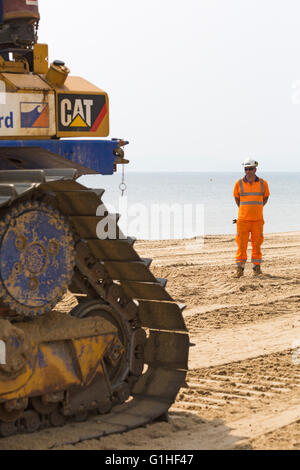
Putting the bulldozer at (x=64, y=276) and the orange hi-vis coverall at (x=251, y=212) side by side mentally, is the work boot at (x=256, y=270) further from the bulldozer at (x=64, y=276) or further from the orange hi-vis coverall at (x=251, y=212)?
the bulldozer at (x=64, y=276)

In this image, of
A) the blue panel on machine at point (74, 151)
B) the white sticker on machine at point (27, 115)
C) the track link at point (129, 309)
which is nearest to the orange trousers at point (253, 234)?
the track link at point (129, 309)

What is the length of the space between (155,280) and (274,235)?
1566 centimetres

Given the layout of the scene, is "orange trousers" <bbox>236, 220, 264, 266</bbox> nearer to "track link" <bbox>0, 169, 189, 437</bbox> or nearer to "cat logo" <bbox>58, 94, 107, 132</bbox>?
"track link" <bbox>0, 169, 189, 437</bbox>

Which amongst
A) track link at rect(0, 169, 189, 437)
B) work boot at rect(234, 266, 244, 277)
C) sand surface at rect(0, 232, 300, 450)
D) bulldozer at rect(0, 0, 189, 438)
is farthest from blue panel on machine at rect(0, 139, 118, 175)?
work boot at rect(234, 266, 244, 277)

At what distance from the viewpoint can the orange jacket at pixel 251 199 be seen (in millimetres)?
13805

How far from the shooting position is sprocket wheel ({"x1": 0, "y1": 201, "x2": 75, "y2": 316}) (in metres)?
5.55

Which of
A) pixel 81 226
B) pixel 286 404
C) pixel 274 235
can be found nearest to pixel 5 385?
pixel 81 226

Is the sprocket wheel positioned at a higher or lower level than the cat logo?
lower

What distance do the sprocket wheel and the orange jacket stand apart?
8088 millimetres

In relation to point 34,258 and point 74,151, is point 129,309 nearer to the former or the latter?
point 34,258

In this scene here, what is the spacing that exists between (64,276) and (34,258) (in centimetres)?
29

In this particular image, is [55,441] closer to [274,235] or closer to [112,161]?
[112,161]

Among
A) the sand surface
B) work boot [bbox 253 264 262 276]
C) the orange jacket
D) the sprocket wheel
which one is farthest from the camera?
work boot [bbox 253 264 262 276]
